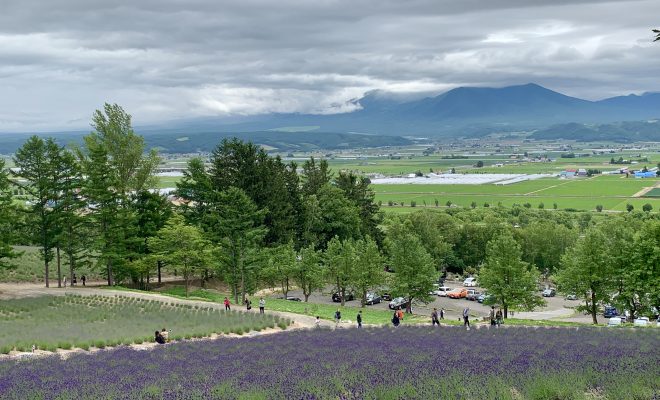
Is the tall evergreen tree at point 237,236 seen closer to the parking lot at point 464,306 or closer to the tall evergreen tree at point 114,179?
the tall evergreen tree at point 114,179

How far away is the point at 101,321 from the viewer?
3509cm

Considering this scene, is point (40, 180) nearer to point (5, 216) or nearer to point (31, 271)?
point (5, 216)

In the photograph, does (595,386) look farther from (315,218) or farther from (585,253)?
(315,218)

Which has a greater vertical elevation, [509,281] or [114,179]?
[114,179]

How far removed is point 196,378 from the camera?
538 inches

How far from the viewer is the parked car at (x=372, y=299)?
69.7 meters

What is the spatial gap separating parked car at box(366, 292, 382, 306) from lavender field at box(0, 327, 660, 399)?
1983 inches

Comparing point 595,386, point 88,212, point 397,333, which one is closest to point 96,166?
point 88,212

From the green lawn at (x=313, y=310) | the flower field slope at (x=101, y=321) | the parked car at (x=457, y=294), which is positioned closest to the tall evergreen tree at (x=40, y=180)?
Result: the flower field slope at (x=101, y=321)

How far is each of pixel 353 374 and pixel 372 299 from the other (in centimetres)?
5879

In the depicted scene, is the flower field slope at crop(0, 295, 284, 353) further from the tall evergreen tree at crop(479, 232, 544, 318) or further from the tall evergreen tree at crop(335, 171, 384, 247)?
the tall evergreen tree at crop(335, 171, 384, 247)

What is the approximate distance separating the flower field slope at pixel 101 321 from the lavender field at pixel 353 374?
815cm

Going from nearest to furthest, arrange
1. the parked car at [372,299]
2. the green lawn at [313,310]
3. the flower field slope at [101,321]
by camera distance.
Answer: the flower field slope at [101,321] → the green lawn at [313,310] → the parked car at [372,299]

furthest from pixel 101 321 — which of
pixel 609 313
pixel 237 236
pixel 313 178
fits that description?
pixel 313 178
